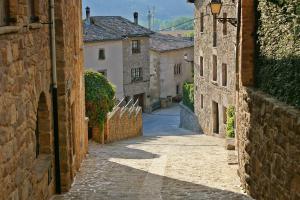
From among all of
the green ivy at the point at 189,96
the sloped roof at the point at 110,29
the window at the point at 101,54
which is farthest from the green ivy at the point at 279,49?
the window at the point at 101,54

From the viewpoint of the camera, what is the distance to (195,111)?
34625 mm

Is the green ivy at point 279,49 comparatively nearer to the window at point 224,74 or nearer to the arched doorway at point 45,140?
the arched doorway at point 45,140

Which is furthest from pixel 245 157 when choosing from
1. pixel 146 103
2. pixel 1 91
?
pixel 146 103

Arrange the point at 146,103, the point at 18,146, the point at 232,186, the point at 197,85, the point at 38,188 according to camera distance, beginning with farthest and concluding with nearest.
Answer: the point at 146,103 → the point at 197,85 → the point at 232,186 → the point at 38,188 → the point at 18,146

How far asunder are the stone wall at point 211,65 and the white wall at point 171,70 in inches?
620

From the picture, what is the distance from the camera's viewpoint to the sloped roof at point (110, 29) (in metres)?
40.2

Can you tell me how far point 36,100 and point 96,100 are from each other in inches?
430

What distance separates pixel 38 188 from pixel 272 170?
383 centimetres

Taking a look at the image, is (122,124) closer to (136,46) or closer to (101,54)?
(101,54)

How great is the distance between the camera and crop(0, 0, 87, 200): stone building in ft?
20.6

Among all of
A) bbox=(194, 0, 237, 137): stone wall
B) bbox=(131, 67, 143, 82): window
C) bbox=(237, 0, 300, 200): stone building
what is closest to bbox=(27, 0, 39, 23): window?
bbox=(237, 0, 300, 200): stone building

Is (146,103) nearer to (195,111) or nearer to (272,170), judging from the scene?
(195,111)

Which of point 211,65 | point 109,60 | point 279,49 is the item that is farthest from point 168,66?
point 279,49

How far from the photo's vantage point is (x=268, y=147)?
8.59 m
